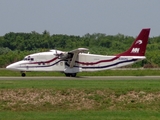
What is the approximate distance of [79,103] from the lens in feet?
94.1

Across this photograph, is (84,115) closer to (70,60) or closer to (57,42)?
(70,60)

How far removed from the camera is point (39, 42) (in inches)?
4739

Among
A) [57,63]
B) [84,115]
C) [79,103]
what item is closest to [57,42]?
[57,63]

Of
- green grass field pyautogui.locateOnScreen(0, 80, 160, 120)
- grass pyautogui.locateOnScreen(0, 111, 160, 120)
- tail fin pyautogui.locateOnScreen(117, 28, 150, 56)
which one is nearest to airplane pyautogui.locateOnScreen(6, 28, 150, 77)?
tail fin pyautogui.locateOnScreen(117, 28, 150, 56)

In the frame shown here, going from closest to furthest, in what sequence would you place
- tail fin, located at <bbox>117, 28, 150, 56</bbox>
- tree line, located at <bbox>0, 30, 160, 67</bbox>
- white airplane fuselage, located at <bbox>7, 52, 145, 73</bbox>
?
white airplane fuselage, located at <bbox>7, 52, 145, 73</bbox> < tail fin, located at <bbox>117, 28, 150, 56</bbox> < tree line, located at <bbox>0, 30, 160, 67</bbox>

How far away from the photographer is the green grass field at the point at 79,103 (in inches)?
992

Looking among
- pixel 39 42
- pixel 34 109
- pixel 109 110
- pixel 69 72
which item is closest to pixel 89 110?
pixel 109 110

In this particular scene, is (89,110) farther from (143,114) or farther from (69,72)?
(69,72)

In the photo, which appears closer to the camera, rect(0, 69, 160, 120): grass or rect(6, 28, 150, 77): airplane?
rect(0, 69, 160, 120): grass

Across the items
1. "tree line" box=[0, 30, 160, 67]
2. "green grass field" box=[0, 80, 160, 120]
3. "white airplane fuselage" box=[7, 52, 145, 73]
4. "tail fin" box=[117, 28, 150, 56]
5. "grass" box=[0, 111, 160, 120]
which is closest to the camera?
"grass" box=[0, 111, 160, 120]

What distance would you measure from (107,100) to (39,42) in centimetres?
9225

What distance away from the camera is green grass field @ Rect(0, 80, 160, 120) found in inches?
992

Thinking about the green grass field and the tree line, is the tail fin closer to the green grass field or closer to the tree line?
the green grass field

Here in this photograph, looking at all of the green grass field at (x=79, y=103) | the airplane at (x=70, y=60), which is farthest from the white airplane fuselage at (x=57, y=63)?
the green grass field at (x=79, y=103)
